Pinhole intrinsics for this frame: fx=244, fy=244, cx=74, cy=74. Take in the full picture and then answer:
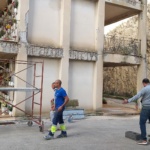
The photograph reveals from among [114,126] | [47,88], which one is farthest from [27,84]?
[114,126]

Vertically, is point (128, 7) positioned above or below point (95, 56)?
above

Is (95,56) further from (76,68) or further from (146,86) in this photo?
(146,86)

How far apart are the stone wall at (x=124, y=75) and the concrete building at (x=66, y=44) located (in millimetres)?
8935

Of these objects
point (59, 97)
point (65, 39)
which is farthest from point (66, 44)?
point (59, 97)

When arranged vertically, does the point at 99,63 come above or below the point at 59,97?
above

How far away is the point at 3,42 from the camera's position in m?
9.79

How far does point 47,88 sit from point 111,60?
3.81m

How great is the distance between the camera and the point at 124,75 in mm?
23078

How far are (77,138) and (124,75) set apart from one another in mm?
16600

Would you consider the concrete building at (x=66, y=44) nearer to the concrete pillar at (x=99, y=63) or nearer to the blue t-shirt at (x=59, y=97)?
the concrete pillar at (x=99, y=63)

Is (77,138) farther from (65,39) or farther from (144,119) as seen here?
(65,39)

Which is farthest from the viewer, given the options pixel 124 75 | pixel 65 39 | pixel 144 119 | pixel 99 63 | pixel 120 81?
pixel 120 81


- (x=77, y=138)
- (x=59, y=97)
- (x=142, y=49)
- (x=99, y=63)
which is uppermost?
(x=142, y=49)

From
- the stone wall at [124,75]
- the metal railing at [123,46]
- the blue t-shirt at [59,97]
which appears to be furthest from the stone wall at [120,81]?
the blue t-shirt at [59,97]
